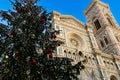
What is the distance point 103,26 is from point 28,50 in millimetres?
24925

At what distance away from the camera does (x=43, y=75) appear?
789cm

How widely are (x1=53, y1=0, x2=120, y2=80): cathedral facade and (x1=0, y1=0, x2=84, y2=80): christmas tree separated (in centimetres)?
960

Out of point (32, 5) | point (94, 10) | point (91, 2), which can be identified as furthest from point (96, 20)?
point (32, 5)

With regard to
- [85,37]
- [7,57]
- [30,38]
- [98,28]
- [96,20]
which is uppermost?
[96,20]

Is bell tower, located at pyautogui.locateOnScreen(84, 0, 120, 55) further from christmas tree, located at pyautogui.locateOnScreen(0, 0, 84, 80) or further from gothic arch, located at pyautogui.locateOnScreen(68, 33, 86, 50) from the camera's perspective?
christmas tree, located at pyautogui.locateOnScreen(0, 0, 84, 80)

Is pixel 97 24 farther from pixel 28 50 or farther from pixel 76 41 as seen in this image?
pixel 28 50

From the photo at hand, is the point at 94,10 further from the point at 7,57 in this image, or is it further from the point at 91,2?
the point at 7,57

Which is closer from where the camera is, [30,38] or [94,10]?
[30,38]

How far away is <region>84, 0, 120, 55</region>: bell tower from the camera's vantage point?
1126 inches

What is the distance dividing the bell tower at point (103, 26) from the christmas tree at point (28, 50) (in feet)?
65.2

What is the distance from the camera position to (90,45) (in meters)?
23.1

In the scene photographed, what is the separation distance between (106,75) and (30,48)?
13830 mm

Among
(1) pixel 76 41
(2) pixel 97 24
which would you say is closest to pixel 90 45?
(1) pixel 76 41

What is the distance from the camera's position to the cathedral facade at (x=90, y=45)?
65.0ft
